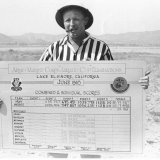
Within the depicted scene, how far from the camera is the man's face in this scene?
220 centimetres

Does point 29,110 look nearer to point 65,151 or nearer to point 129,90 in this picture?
point 65,151

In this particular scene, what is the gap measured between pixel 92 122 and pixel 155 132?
242 cm

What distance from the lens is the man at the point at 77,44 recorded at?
2.23 meters

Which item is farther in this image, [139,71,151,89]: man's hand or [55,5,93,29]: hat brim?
[55,5,93,29]: hat brim

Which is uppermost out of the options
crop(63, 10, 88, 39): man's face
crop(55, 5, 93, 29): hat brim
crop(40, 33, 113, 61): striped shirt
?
crop(55, 5, 93, 29): hat brim

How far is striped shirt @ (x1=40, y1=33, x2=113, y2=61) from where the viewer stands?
2.30 m

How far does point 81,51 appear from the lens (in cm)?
231

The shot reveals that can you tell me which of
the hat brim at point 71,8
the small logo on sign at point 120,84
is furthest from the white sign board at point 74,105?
the hat brim at point 71,8

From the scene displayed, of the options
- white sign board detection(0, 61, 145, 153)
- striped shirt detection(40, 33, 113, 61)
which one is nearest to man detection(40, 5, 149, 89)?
striped shirt detection(40, 33, 113, 61)

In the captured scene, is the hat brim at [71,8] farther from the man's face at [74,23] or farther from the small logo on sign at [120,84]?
the small logo on sign at [120,84]

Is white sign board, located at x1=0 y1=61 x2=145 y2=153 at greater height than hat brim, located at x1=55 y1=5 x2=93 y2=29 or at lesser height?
lesser

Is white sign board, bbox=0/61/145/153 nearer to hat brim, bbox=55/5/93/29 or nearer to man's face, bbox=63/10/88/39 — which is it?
man's face, bbox=63/10/88/39

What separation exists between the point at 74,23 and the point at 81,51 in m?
0.23

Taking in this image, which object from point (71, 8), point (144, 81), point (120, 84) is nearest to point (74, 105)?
point (120, 84)
